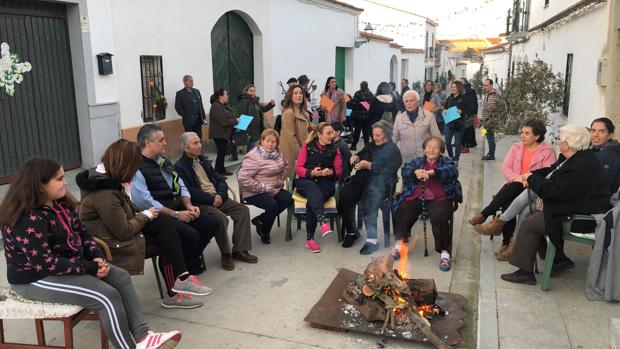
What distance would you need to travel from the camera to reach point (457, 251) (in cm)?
590

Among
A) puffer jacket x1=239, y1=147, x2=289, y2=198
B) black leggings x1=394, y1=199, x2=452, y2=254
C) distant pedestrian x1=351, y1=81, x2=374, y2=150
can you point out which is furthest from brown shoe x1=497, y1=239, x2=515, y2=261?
distant pedestrian x1=351, y1=81, x2=374, y2=150

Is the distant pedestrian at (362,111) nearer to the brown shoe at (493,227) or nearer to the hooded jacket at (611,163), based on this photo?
the brown shoe at (493,227)

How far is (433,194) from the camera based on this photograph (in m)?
5.51

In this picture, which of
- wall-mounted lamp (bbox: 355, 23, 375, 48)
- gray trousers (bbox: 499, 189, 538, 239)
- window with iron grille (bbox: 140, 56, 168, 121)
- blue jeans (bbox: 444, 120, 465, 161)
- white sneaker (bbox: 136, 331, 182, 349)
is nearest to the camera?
white sneaker (bbox: 136, 331, 182, 349)

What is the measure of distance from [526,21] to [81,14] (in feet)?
52.2

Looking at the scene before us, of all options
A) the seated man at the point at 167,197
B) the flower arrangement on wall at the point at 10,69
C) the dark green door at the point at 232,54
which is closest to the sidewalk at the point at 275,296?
the seated man at the point at 167,197

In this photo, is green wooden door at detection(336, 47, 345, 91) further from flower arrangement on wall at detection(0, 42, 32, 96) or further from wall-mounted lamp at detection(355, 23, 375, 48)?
flower arrangement on wall at detection(0, 42, 32, 96)

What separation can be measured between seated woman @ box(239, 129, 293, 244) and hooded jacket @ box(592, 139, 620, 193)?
317cm

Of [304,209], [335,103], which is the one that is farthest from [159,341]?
[335,103]

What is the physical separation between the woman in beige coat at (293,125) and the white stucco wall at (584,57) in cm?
446

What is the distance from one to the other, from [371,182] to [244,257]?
167 centimetres

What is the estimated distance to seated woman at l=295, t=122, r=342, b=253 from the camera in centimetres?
587

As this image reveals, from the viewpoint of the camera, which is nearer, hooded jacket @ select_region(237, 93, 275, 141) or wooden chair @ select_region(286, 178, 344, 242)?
wooden chair @ select_region(286, 178, 344, 242)

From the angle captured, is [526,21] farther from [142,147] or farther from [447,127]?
[142,147]
